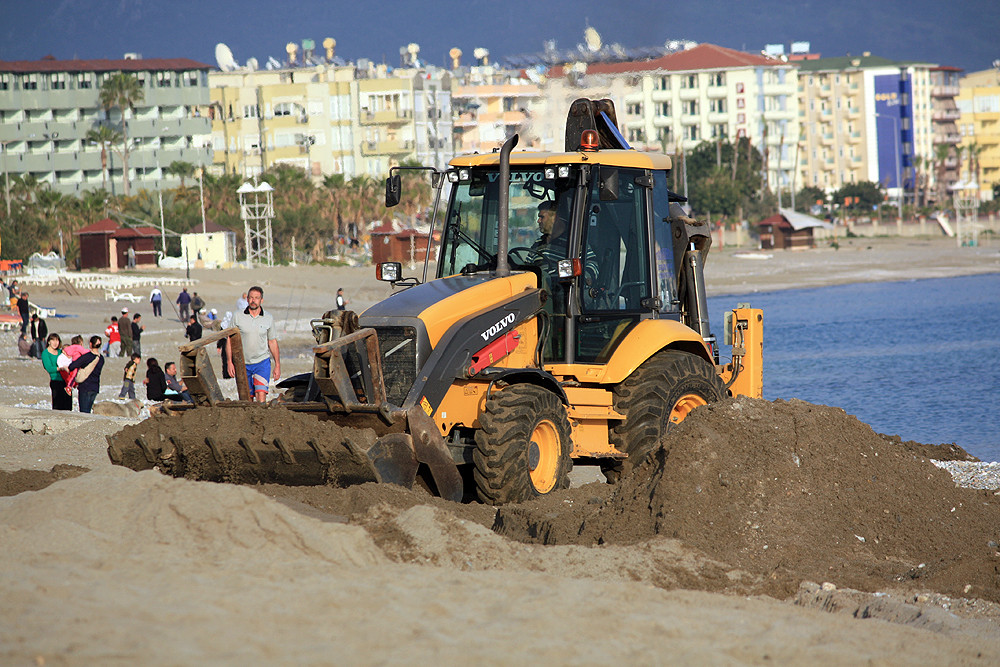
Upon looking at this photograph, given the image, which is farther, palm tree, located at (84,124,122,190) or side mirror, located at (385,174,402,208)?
palm tree, located at (84,124,122,190)

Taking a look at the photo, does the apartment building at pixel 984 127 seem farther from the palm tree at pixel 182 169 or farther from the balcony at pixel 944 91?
the palm tree at pixel 182 169

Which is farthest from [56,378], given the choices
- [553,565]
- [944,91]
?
[944,91]

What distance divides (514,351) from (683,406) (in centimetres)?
168

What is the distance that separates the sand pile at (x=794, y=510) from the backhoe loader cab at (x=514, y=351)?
2.32ft

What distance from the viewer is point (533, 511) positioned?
809 cm

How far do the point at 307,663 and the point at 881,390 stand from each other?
20.9 metres

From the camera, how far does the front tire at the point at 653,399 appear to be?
910cm

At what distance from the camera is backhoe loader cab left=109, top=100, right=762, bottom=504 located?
310 inches

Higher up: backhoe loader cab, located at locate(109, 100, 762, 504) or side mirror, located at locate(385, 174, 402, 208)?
side mirror, located at locate(385, 174, 402, 208)

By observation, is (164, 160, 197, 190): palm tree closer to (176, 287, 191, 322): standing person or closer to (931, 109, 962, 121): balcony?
(176, 287, 191, 322): standing person

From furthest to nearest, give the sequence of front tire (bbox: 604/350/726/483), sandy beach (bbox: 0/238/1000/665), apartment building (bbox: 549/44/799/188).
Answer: apartment building (bbox: 549/44/799/188)
front tire (bbox: 604/350/726/483)
sandy beach (bbox: 0/238/1000/665)

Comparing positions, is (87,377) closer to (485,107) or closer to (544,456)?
(544,456)

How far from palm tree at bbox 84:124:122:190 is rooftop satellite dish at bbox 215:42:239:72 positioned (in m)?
19.5

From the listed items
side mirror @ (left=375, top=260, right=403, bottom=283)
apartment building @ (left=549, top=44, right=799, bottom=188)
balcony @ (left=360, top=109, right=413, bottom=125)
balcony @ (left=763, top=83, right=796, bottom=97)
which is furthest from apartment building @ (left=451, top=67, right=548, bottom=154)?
side mirror @ (left=375, top=260, right=403, bottom=283)
